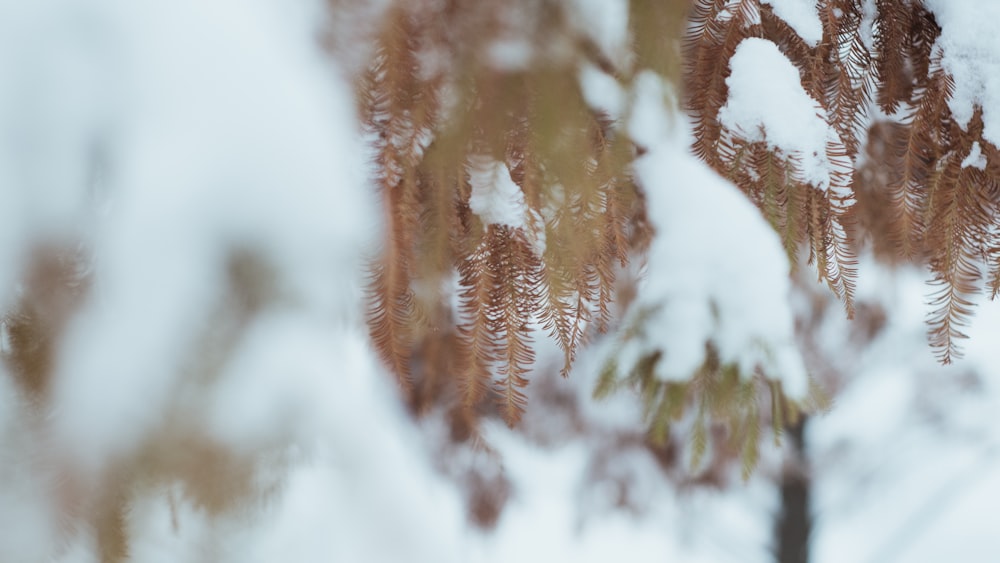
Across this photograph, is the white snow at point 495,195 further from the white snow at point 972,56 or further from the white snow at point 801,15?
the white snow at point 972,56

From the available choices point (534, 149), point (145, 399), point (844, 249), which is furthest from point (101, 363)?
point (844, 249)

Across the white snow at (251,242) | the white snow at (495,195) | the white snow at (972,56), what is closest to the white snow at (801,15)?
the white snow at (251,242)

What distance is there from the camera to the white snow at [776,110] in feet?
2.51

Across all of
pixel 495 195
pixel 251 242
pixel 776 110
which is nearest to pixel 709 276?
pixel 776 110

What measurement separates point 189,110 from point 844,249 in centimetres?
73

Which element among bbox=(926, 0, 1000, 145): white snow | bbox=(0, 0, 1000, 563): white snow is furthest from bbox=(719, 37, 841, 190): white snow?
bbox=(926, 0, 1000, 145): white snow

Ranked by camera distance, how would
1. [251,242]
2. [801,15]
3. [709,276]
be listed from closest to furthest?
[251,242] → [801,15] → [709,276]

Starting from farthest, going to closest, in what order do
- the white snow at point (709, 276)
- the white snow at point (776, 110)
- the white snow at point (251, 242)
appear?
1. the white snow at point (709, 276)
2. the white snow at point (776, 110)
3. the white snow at point (251, 242)

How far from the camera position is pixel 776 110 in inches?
30.2

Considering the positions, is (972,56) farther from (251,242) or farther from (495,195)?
(251,242)

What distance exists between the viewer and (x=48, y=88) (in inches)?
25.0

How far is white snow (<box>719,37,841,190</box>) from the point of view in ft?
2.51

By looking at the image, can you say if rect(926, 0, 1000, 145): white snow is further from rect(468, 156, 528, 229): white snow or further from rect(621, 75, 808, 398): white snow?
rect(468, 156, 528, 229): white snow

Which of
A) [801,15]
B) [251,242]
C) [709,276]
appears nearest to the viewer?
[251,242]
